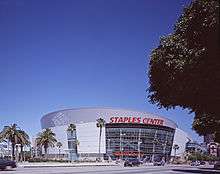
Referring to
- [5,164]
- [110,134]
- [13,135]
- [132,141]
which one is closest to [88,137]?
[110,134]

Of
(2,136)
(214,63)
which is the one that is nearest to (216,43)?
(214,63)

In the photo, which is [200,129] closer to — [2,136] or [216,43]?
[216,43]

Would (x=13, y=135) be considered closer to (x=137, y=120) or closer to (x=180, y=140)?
(x=137, y=120)

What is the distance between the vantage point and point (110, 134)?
156 meters

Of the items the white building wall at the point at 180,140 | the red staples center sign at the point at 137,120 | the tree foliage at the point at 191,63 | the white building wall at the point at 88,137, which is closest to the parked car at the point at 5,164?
the tree foliage at the point at 191,63

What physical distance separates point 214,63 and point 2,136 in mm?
79828

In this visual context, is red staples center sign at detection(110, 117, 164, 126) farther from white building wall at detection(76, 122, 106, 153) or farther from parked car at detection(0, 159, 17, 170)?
parked car at detection(0, 159, 17, 170)

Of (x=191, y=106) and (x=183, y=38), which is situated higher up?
(x=183, y=38)

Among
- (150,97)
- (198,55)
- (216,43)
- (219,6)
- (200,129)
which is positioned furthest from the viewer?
(200,129)

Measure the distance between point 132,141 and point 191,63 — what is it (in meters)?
143

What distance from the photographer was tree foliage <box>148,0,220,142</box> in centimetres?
1612

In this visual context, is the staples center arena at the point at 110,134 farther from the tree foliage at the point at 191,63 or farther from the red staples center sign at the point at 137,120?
the tree foliage at the point at 191,63

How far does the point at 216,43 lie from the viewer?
1572 cm

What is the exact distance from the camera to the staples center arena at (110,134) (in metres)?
156
